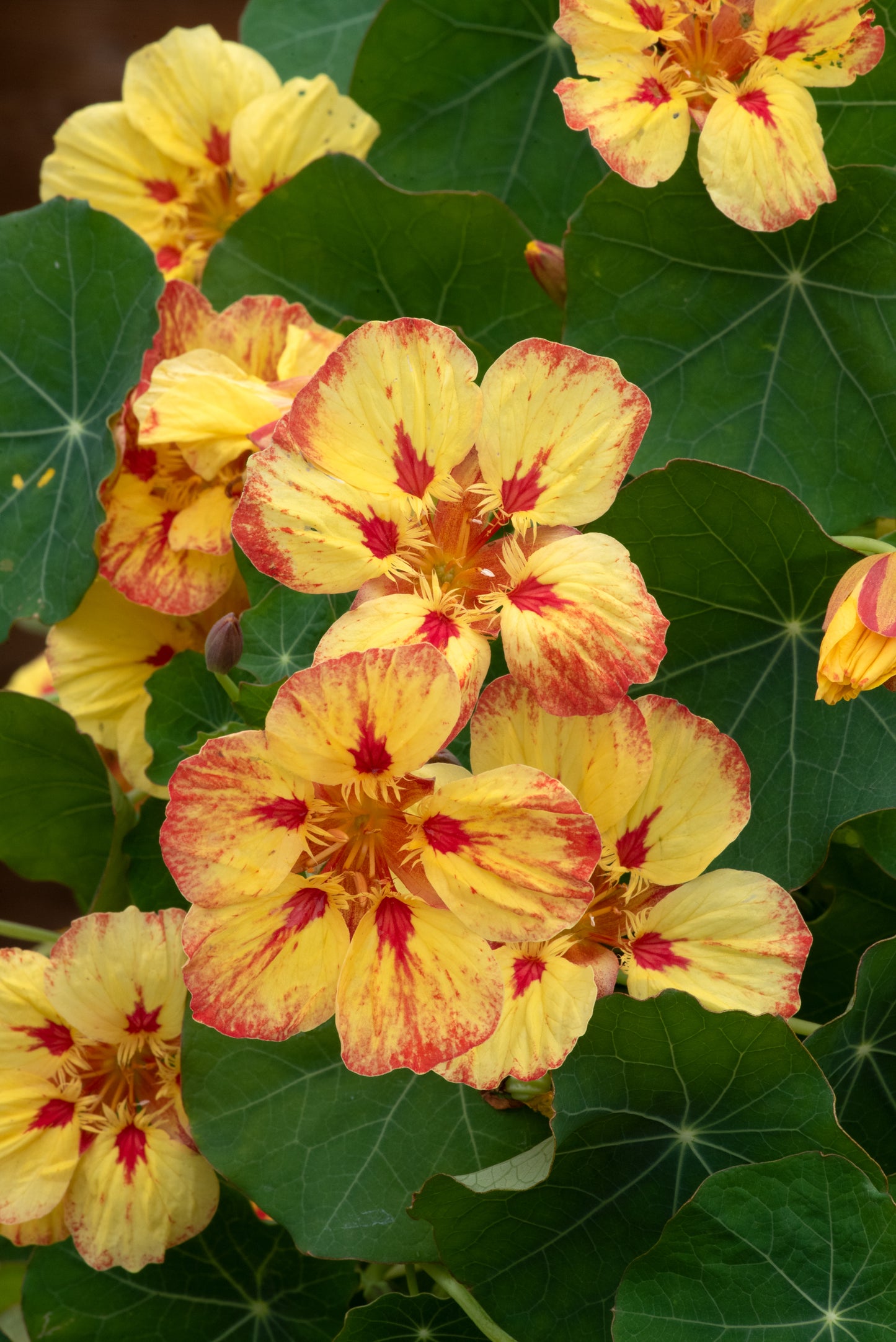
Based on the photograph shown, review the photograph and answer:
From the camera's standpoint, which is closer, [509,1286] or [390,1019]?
[390,1019]

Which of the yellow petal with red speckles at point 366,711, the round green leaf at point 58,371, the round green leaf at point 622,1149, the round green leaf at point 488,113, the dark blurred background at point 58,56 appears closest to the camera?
the yellow petal with red speckles at point 366,711

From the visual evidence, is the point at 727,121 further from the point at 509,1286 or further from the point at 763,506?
the point at 509,1286

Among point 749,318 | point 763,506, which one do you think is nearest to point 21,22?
point 749,318

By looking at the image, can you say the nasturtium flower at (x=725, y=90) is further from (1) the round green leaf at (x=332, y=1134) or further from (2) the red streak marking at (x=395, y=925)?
(1) the round green leaf at (x=332, y=1134)

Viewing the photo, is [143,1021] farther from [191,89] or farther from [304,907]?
[191,89]

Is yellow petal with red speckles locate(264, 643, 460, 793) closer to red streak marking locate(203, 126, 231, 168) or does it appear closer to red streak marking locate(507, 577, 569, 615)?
red streak marking locate(507, 577, 569, 615)

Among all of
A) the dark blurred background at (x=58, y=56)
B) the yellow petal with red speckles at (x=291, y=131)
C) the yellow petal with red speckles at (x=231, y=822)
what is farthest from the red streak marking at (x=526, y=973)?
the dark blurred background at (x=58, y=56)
